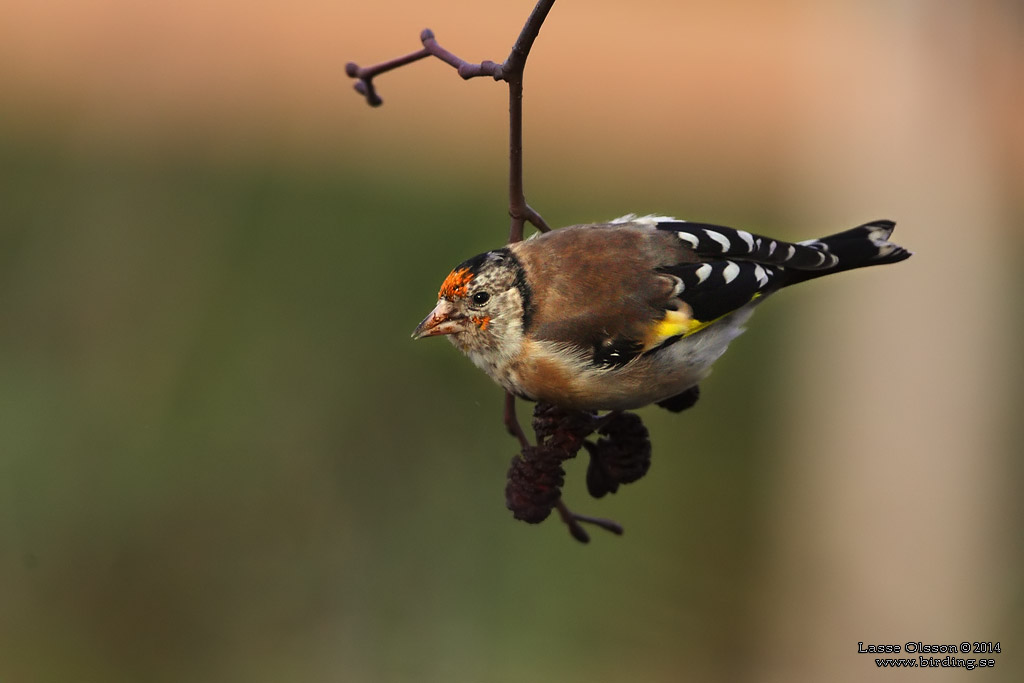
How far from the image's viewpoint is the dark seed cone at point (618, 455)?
2.48 meters

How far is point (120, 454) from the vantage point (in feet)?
18.5

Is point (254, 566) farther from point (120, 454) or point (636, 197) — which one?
point (636, 197)

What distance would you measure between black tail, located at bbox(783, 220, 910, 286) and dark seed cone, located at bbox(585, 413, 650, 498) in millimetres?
656

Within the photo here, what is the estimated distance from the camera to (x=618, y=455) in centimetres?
248

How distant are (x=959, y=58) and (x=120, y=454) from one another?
14.5ft

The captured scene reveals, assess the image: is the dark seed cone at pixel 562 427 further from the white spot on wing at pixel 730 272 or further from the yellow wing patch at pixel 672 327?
the white spot on wing at pixel 730 272

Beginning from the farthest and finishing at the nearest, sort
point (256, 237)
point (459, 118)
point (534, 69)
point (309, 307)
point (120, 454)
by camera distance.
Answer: point (534, 69)
point (459, 118)
point (256, 237)
point (309, 307)
point (120, 454)

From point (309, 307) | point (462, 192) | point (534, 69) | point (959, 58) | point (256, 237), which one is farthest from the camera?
point (534, 69)

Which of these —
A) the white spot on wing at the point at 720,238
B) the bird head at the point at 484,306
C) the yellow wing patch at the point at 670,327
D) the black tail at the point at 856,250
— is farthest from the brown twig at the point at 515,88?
the black tail at the point at 856,250

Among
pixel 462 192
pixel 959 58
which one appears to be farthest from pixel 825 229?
pixel 462 192

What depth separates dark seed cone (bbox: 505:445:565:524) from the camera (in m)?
2.32

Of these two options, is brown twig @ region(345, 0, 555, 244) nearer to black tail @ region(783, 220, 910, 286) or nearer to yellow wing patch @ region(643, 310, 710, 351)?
yellow wing patch @ region(643, 310, 710, 351)

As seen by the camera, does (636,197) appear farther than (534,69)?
No

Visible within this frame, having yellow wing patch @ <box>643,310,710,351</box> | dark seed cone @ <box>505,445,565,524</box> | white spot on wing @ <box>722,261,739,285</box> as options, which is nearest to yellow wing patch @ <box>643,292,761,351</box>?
yellow wing patch @ <box>643,310,710,351</box>
